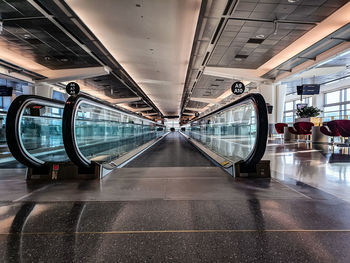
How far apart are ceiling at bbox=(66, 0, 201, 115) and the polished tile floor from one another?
7.44 meters

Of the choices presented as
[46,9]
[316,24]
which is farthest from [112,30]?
[316,24]

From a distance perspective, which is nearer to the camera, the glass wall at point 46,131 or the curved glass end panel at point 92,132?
the curved glass end panel at point 92,132

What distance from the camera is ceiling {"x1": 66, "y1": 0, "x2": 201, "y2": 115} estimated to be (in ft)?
27.0

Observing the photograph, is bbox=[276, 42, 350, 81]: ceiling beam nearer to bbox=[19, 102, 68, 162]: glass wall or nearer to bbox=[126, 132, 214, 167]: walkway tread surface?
bbox=[126, 132, 214, 167]: walkway tread surface

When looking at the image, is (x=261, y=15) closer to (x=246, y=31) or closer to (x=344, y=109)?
(x=246, y=31)

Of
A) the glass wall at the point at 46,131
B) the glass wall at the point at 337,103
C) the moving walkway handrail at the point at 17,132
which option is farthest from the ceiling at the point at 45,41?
the glass wall at the point at 337,103

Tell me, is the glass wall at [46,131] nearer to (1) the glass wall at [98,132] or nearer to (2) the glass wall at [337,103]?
(1) the glass wall at [98,132]

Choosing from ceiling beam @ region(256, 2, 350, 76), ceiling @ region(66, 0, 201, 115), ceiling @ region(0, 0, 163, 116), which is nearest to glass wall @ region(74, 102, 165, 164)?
ceiling @ region(66, 0, 201, 115)

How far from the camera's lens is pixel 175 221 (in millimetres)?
2146

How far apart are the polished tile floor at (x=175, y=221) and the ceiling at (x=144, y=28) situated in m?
7.44

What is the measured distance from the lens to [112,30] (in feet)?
33.6

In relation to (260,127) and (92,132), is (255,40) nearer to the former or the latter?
(260,127)

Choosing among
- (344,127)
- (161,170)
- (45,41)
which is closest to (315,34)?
(344,127)

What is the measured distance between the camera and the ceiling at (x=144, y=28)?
8242mm
